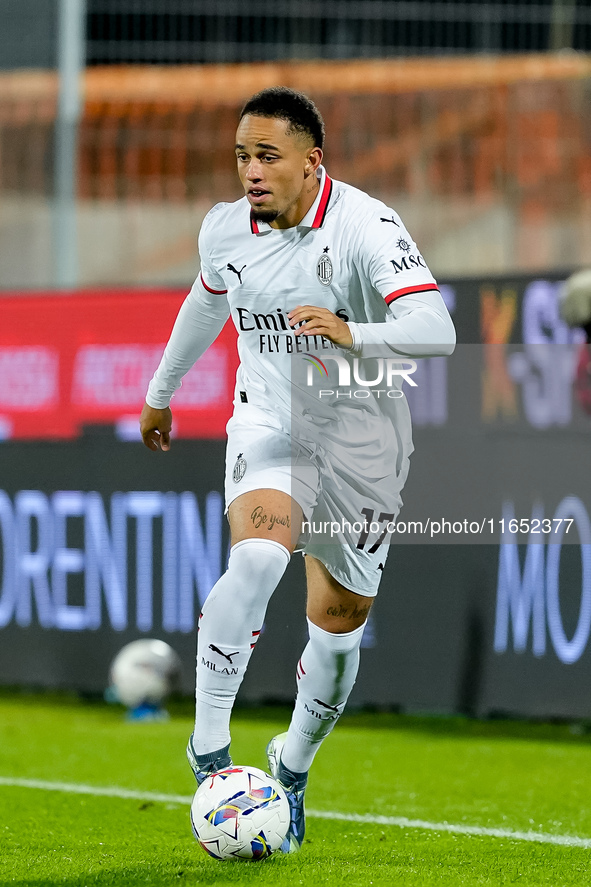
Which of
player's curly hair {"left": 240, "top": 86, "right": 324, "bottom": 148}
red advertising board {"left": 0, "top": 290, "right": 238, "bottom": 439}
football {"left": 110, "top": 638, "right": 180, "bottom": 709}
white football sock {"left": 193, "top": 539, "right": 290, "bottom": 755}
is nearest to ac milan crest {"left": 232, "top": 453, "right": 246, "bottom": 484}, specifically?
white football sock {"left": 193, "top": 539, "right": 290, "bottom": 755}

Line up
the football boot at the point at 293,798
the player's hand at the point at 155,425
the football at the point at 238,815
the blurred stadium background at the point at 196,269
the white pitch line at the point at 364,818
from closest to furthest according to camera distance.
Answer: the football at the point at 238,815 → the football boot at the point at 293,798 → the white pitch line at the point at 364,818 → the player's hand at the point at 155,425 → the blurred stadium background at the point at 196,269

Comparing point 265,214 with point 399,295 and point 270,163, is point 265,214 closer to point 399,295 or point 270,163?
point 270,163

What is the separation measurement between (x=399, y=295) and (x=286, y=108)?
67 centimetres

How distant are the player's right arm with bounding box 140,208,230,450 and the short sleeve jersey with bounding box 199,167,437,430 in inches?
1.3

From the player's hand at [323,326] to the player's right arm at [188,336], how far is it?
0.65 m

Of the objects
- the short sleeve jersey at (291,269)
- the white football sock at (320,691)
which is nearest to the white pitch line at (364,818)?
the white football sock at (320,691)

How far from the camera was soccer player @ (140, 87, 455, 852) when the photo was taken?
389cm

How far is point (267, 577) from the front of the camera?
12.7ft

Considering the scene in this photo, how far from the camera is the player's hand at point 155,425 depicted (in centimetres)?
465

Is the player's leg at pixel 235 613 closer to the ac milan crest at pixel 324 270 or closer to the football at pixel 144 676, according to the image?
the ac milan crest at pixel 324 270

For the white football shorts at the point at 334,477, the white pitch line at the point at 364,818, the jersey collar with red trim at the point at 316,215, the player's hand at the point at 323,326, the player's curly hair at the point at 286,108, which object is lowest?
the white pitch line at the point at 364,818

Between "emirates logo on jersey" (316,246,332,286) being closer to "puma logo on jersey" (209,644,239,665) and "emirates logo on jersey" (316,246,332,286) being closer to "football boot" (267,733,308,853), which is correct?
"puma logo on jersey" (209,644,239,665)

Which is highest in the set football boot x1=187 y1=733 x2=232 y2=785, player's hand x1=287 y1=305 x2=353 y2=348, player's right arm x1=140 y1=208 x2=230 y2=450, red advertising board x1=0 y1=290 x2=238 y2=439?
player's hand x1=287 y1=305 x2=353 y2=348

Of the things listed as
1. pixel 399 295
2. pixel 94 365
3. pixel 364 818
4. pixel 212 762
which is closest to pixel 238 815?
pixel 212 762
